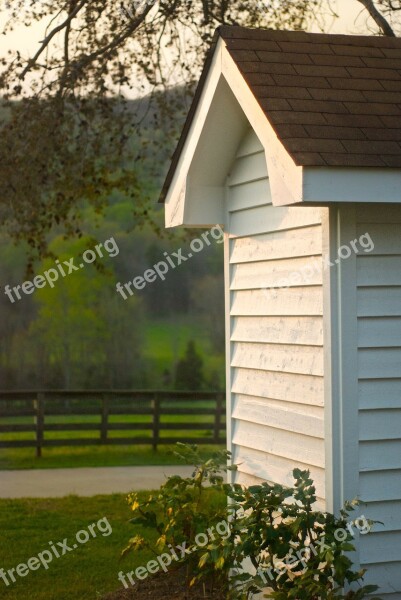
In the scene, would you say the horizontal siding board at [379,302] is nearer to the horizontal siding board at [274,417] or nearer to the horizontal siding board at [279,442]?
the horizontal siding board at [274,417]

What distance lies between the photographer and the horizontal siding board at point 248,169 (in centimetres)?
580

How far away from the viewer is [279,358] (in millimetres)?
5613

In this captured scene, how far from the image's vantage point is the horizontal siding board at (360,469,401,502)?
16.2 feet

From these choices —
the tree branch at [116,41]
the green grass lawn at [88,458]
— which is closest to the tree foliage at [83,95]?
the tree branch at [116,41]

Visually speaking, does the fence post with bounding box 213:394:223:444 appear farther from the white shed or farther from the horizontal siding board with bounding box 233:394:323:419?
the white shed

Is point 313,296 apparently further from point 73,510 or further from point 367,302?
point 73,510

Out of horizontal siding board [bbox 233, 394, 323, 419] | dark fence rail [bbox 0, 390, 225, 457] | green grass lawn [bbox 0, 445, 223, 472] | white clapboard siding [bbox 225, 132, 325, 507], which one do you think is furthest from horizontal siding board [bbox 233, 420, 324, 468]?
dark fence rail [bbox 0, 390, 225, 457]

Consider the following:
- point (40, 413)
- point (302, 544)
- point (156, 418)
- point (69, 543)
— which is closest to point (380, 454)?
point (302, 544)

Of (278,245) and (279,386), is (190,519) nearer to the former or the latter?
(279,386)

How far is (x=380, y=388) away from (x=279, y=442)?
850mm

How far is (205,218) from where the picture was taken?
6293mm

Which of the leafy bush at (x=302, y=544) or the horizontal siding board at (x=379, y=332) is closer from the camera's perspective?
the leafy bush at (x=302, y=544)

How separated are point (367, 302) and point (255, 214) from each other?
4.08 feet

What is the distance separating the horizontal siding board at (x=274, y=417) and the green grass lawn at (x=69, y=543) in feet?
4.50
